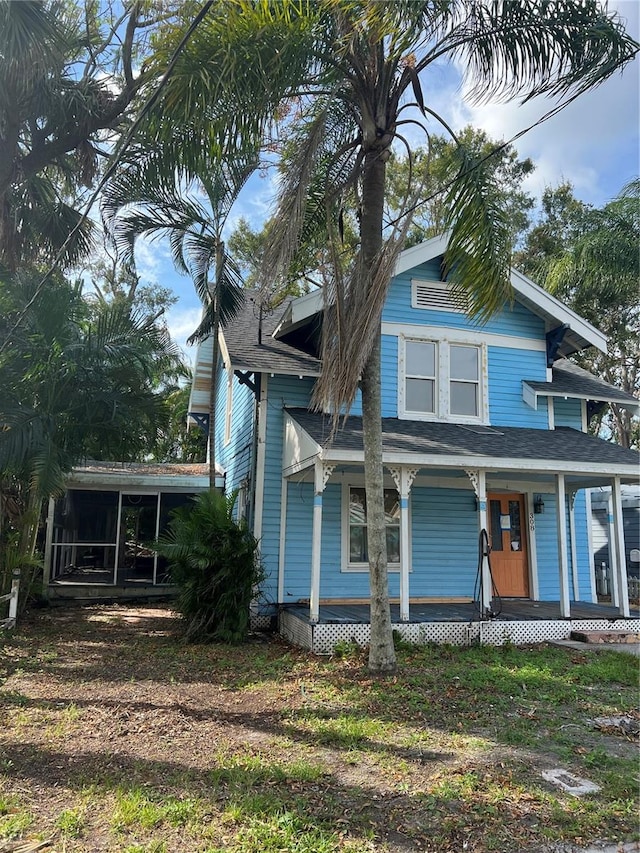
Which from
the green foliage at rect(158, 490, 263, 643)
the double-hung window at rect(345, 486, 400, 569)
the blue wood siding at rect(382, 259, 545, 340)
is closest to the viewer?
the green foliage at rect(158, 490, 263, 643)

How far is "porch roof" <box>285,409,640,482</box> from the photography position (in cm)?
917

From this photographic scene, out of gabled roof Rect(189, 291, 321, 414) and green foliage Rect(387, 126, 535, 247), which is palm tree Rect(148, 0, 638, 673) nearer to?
gabled roof Rect(189, 291, 321, 414)

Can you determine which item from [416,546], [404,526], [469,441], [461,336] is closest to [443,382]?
[461,336]

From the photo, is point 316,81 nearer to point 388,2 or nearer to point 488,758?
point 388,2

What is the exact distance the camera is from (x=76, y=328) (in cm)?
1075

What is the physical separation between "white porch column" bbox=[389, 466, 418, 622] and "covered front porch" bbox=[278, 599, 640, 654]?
0.83ft

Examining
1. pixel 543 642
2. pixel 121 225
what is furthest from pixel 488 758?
pixel 121 225

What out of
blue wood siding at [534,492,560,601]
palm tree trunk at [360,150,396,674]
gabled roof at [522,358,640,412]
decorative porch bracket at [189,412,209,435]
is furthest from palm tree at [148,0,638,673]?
decorative porch bracket at [189,412,209,435]

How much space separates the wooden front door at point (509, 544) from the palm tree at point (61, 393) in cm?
674

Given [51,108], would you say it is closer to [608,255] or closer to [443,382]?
[443,382]

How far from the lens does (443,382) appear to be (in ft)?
39.1

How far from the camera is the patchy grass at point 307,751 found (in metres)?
3.70

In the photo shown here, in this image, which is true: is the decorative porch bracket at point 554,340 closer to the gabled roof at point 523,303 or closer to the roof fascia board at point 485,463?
the gabled roof at point 523,303

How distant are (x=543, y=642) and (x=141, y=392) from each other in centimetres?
782
